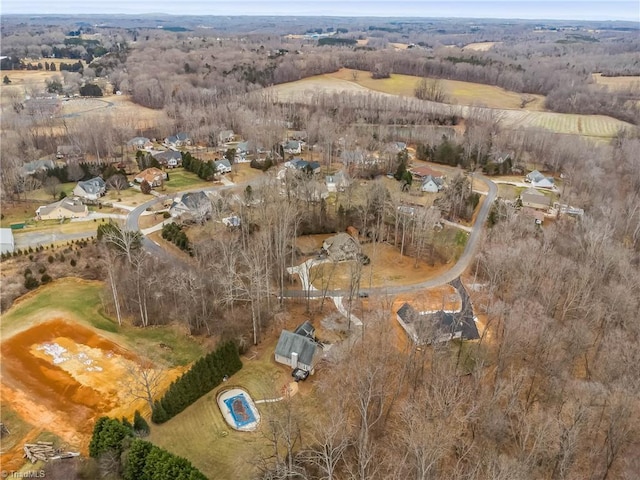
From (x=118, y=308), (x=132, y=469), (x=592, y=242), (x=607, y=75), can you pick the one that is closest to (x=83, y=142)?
(x=118, y=308)

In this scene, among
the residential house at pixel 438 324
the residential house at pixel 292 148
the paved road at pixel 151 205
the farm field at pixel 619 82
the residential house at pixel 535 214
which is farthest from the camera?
the farm field at pixel 619 82

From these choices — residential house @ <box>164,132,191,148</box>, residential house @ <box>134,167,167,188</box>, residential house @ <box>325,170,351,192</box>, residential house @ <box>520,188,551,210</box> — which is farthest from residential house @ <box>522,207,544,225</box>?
residential house @ <box>164,132,191,148</box>

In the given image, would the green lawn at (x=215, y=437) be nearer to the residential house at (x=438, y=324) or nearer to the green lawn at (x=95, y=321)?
the green lawn at (x=95, y=321)

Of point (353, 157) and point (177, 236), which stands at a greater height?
point (353, 157)

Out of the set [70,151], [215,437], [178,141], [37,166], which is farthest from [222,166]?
[215,437]

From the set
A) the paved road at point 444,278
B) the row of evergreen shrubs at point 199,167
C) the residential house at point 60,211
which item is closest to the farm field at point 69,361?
the paved road at point 444,278

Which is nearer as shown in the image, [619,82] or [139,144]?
[139,144]

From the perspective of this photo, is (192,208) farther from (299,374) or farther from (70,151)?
(70,151)

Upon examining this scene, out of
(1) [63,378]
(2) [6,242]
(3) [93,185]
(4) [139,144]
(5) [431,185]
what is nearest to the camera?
(1) [63,378]

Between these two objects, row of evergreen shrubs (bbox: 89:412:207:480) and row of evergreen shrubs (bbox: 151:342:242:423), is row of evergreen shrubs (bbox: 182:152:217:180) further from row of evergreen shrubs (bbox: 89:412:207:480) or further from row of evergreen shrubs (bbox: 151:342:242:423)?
row of evergreen shrubs (bbox: 89:412:207:480)
